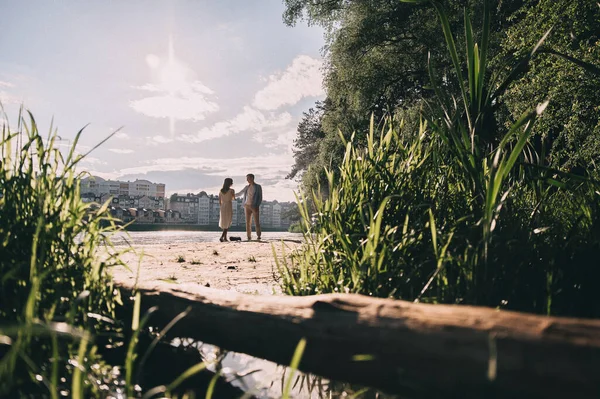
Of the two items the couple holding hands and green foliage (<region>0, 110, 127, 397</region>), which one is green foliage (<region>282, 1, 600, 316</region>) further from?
the couple holding hands

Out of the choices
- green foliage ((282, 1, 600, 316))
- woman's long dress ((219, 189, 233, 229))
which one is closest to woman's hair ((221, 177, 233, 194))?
woman's long dress ((219, 189, 233, 229))

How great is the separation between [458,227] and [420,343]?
1332 mm

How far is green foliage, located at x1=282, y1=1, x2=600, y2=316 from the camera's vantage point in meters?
1.78

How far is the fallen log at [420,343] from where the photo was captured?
926 millimetres

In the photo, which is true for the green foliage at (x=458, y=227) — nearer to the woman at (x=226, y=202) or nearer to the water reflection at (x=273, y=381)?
the water reflection at (x=273, y=381)

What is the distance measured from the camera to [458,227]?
2.31 metres

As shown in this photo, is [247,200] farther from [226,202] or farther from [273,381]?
[273,381]

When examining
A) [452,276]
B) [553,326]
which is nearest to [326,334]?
[553,326]

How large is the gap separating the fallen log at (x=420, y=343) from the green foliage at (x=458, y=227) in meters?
0.44

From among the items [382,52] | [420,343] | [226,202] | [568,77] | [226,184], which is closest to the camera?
[420,343]

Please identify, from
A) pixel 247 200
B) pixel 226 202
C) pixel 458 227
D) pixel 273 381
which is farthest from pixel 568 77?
pixel 226 202

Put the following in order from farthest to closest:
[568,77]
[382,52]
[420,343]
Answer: [382,52] < [568,77] < [420,343]

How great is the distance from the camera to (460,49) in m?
13.6

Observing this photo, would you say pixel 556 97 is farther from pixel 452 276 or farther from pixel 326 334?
pixel 326 334
